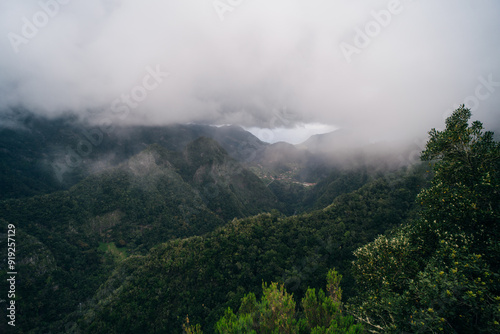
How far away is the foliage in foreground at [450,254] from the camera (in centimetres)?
660

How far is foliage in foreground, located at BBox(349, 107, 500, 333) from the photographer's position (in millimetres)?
6602

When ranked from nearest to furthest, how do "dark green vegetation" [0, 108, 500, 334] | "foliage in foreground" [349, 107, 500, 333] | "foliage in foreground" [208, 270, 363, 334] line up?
1. "foliage in foreground" [349, 107, 500, 333]
2. "dark green vegetation" [0, 108, 500, 334]
3. "foliage in foreground" [208, 270, 363, 334]

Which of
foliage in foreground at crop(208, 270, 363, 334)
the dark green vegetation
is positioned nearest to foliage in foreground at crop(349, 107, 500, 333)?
the dark green vegetation

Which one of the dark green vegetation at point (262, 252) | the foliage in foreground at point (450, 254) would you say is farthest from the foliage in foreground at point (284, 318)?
the foliage in foreground at point (450, 254)

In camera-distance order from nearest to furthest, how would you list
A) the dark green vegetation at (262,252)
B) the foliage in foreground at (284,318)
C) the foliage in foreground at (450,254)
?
the foliage in foreground at (450,254)
the dark green vegetation at (262,252)
the foliage in foreground at (284,318)

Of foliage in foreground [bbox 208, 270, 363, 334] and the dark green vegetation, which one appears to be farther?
foliage in foreground [bbox 208, 270, 363, 334]

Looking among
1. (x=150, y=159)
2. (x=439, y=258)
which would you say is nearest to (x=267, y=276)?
(x=439, y=258)

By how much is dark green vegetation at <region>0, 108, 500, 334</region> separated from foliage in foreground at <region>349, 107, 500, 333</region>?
6 cm

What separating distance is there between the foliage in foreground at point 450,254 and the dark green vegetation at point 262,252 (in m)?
0.06

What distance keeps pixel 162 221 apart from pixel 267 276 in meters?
88.0

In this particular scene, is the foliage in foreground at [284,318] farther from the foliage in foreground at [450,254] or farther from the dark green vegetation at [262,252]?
the foliage in foreground at [450,254]

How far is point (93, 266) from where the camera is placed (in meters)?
84.4

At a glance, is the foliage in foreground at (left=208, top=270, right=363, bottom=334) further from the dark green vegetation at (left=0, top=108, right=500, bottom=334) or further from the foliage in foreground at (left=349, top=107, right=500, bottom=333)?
the foliage in foreground at (left=349, top=107, right=500, bottom=333)

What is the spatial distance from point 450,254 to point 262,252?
51.8 metres
